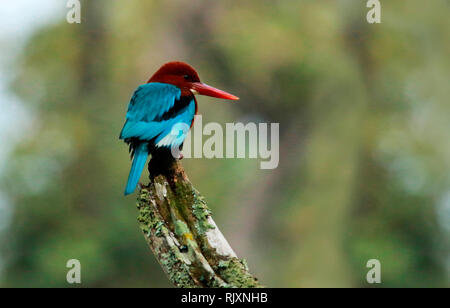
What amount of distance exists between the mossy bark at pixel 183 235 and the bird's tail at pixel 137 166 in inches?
2.2

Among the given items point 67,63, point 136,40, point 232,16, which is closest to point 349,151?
point 232,16

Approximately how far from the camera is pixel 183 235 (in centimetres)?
228

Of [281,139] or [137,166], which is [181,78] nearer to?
[137,166]

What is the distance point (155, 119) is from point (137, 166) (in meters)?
0.34

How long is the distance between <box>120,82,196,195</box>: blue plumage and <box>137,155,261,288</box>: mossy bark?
185 mm

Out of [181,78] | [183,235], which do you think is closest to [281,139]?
[181,78]

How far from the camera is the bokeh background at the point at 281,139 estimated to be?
6.56 meters

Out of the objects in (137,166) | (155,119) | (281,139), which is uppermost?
(281,139)

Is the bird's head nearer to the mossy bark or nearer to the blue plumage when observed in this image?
the blue plumage

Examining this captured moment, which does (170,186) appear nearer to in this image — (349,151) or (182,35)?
(349,151)

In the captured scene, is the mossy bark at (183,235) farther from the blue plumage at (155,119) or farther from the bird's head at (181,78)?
the bird's head at (181,78)

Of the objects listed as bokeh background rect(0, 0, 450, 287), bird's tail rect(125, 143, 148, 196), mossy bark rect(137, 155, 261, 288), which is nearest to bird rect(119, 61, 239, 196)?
bird's tail rect(125, 143, 148, 196)

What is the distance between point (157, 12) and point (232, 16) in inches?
39.5

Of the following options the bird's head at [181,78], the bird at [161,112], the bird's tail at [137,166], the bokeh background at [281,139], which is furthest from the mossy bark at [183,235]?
the bokeh background at [281,139]
